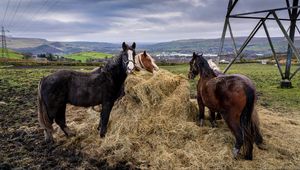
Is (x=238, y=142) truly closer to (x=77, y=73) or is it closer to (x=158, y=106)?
(x=158, y=106)

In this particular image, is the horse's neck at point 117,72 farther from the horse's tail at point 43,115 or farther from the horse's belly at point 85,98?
the horse's tail at point 43,115

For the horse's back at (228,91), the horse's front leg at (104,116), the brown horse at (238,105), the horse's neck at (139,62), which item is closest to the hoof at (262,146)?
the brown horse at (238,105)

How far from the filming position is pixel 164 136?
7.40 meters

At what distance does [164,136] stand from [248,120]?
1835 mm

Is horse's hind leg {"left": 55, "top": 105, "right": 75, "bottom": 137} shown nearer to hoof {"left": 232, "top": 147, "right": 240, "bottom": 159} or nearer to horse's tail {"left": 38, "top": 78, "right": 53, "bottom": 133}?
horse's tail {"left": 38, "top": 78, "right": 53, "bottom": 133}

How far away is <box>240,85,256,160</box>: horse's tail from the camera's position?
652 cm

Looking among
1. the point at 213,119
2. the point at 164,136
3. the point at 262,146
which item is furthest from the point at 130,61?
the point at 262,146

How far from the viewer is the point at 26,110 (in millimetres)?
12203

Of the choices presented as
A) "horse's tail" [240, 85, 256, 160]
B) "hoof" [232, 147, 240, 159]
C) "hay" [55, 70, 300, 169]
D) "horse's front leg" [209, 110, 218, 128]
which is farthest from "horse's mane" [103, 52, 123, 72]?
"hoof" [232, 147, 240, 159]

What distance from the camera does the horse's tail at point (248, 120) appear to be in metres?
6.52

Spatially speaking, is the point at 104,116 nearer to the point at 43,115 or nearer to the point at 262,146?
the point at 43,115

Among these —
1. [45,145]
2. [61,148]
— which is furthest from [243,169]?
[45,145]

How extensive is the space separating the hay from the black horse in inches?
17.6

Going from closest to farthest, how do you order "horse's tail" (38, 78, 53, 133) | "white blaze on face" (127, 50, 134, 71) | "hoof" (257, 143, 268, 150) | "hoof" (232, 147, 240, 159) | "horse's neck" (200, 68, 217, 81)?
"hoof" (232, 147, 240, 159) < "hoof" (257, 143, 268, 150) < "white blaze on face" (127, 50, 134, 71) < "horse's neck" (200, 68, 217, 81) < "horse's tail" (38, 78, 53, 133)
